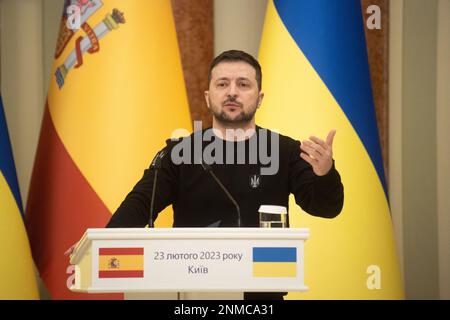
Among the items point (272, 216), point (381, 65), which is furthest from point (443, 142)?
point (272, 216)

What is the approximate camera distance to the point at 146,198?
8.81ft

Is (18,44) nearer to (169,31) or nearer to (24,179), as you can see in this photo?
(24,179)

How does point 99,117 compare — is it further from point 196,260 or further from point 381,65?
point 196,260

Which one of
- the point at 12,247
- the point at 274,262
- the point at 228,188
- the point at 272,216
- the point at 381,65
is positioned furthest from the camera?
the point at 381,65

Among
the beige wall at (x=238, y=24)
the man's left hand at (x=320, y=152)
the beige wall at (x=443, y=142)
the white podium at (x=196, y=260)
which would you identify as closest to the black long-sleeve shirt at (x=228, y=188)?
the man's left hand at (x=320, y=152)

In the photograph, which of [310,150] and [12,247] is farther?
[12,247]

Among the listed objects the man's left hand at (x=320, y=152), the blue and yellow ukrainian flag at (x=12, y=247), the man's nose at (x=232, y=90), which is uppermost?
the man's nose at (x=232, y=90)

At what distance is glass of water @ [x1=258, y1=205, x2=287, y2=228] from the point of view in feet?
A: 6.98

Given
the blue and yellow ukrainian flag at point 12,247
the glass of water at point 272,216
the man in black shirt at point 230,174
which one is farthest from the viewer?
the blue and yellow ukrainian flag at point 12,247

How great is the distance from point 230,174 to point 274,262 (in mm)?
839

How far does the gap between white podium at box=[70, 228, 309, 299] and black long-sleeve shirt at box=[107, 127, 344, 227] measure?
64 centimetres

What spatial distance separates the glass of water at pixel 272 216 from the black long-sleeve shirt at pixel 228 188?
1.09 ft

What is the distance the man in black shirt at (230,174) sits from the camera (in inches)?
103

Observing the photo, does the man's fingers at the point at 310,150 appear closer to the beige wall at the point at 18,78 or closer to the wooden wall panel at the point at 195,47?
the wooden wall panel at the point at 195,47
